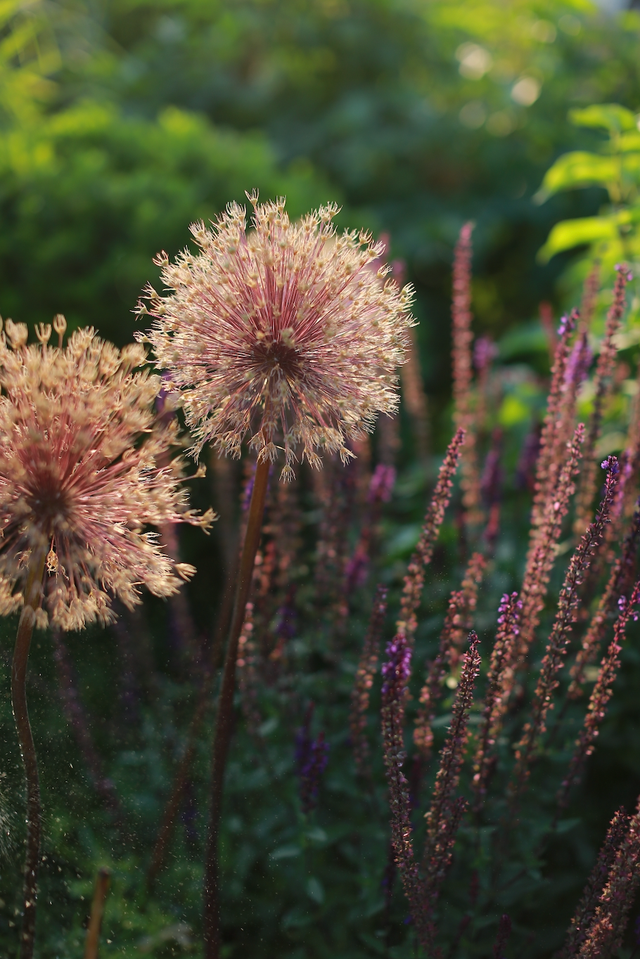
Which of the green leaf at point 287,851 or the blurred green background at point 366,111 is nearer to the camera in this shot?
the green leaf at point 287,851

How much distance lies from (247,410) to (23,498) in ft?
1.27

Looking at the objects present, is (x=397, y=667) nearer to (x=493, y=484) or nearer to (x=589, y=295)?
(x=493, y=484)

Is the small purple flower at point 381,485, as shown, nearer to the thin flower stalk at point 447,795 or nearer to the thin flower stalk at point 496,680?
the thin flower stalk at point 496,680

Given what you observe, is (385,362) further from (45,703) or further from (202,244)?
(45,703)

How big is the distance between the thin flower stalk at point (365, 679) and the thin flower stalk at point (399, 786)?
0.50 ft

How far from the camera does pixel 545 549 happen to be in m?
1.50

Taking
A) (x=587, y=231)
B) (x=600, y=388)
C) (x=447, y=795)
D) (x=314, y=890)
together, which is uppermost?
(x=587, y=231)

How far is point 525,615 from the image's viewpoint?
160 cm

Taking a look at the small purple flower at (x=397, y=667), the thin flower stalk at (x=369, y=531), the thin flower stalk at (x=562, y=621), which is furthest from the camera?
the thin flower stalk at (x=369, y=531)

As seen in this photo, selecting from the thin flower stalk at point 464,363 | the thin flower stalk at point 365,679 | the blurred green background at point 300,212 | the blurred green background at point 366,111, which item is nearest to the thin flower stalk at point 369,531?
the blurred green background at point 300,212

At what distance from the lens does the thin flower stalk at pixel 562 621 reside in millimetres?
1225

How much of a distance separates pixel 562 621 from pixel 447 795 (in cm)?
36

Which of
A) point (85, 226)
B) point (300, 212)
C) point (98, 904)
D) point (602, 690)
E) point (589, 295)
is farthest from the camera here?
point (300, 212)

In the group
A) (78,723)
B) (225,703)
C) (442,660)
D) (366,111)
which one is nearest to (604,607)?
(442,660)
